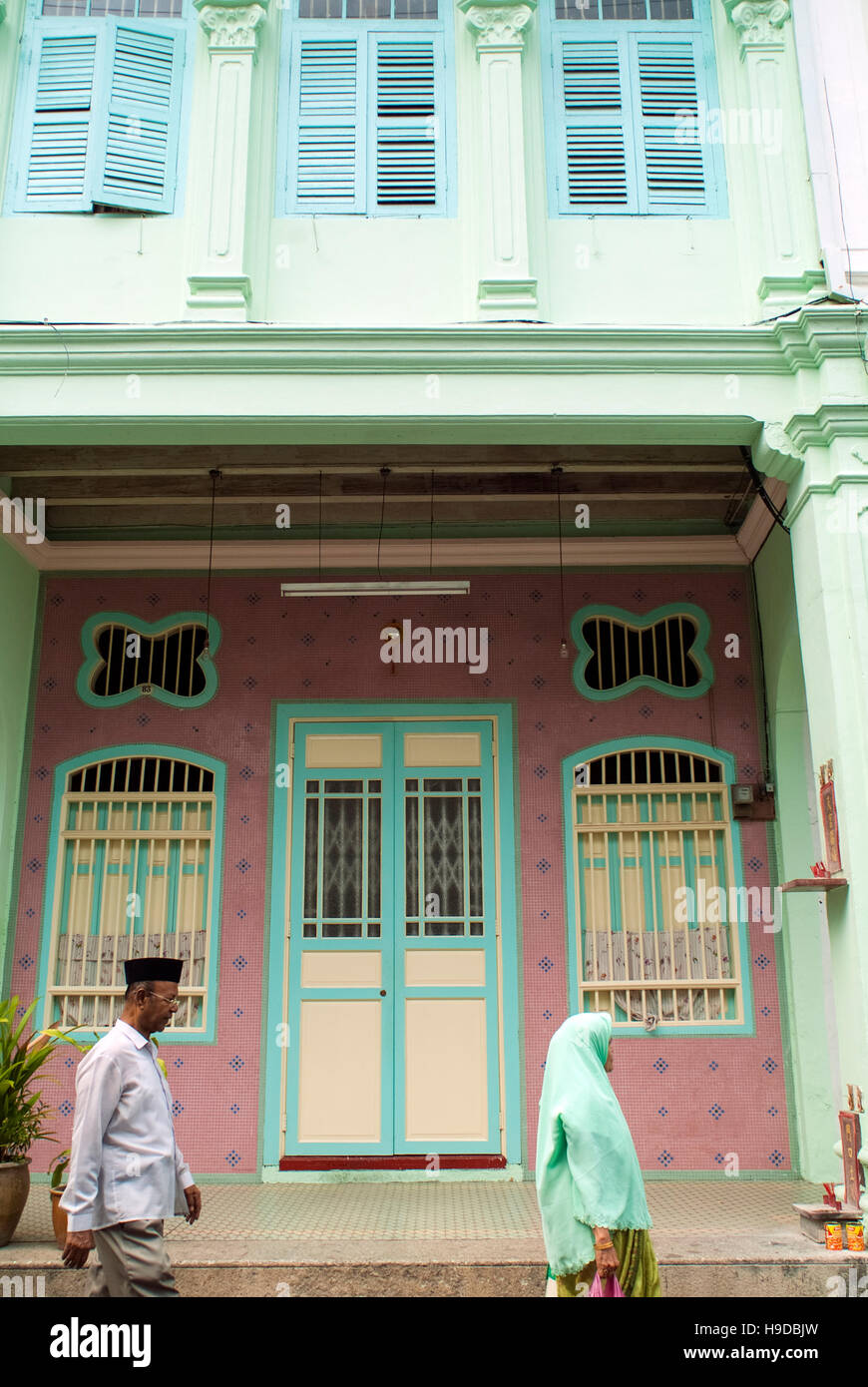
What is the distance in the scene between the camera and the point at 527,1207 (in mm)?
5965

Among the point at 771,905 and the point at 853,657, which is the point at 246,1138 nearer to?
the point at 771,905

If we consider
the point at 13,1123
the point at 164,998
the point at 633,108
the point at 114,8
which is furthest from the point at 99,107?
the point at 13,1123

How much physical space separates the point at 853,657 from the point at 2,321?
15.1ft

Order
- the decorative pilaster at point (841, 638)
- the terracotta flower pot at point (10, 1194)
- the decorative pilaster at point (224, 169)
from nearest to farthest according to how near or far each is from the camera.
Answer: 1. the decorative pilaster at point (841, 638)
2. the terracotta flower pot at point (10, 1194)
3. the decorative pilaster at point (224, 169)

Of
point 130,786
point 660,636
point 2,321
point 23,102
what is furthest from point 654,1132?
point 23,102

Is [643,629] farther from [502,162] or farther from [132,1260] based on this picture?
[132,1260]

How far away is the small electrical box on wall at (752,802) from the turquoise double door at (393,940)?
5.19 ft

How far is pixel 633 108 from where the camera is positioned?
6.42m

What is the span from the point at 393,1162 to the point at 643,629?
376cm

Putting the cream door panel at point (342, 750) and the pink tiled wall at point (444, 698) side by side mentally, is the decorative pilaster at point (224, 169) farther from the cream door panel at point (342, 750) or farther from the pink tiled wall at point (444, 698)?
the cream door panel at point (342, 750)

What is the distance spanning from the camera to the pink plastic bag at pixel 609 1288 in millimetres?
3551

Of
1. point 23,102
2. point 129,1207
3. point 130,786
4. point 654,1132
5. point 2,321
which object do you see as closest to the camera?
point 129,1207

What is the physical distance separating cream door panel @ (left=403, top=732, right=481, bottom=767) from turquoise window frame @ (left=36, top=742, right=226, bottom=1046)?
1.23 m

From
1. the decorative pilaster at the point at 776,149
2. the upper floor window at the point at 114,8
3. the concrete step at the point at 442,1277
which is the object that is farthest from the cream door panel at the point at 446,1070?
the upper floor window at the point at 114,8
